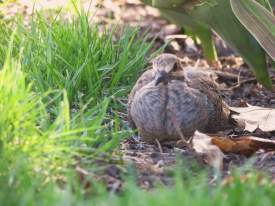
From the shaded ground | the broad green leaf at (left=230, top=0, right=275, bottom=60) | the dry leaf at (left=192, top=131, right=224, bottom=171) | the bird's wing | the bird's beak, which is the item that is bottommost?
the shaded ground

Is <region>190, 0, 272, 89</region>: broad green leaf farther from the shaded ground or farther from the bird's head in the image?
the bird's head

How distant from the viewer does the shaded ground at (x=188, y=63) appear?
13.4 ft

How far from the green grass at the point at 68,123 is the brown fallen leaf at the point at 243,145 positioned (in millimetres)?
560

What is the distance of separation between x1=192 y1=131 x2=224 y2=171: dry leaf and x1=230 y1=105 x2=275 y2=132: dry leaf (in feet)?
1.97

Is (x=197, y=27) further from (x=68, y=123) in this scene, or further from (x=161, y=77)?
(x=68, y=123)

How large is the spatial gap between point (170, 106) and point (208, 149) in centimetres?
64

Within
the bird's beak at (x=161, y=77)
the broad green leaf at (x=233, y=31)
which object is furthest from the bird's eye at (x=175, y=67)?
the broad green leaf at (x=233, y=31)

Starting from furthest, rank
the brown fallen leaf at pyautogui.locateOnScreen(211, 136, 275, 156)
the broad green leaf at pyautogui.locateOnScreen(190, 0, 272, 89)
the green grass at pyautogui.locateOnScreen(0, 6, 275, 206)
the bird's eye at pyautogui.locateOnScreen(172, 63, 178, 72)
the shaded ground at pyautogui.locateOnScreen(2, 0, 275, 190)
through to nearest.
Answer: the broad green leaf at pyautogui.locateOnScreen(190, 0, 272, 89) → the bird's eye at pyautogui.locateOnScreen(172, 63, 178, 72) → the brown fallen leaf at pyautogui.locateOnScreen(211, 136, 275, 156) → the shaded ground at pyautogui.locateOnScreen(2, 0, 275, 190) → the green grass at pyautogui.locateOnScreen(0, 6, 275, 206)

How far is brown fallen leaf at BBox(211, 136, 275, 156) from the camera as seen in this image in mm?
4461

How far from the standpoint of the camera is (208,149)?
4.25 meters

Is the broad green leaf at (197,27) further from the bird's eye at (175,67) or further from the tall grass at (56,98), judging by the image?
the bird's eye at (175,67)

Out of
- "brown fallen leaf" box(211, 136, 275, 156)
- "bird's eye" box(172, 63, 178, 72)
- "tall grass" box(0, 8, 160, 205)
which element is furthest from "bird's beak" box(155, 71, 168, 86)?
"brown fallen leaf" box(211, 136, 275, 156)

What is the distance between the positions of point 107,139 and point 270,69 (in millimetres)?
3016

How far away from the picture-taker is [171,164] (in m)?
4.35
